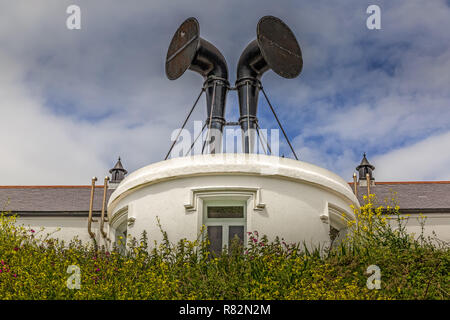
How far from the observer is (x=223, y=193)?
12320 mm

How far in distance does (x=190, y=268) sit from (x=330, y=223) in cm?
479

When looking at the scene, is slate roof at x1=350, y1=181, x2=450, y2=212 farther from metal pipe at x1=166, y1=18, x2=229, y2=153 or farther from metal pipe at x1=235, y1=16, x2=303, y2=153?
metal pipe at x1=166, y1=18, x2=229, y2=153

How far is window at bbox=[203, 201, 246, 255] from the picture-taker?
1234cm

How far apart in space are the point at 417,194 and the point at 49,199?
14.0 meters

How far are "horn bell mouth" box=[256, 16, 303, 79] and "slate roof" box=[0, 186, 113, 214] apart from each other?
31.9 feet

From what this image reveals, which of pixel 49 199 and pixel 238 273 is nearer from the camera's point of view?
pixel 238 273

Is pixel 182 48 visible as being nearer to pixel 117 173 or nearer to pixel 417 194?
pixel 417 194

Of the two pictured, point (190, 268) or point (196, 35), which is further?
point (196, 35)

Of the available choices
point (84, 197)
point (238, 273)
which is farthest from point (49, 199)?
point (238, 273)

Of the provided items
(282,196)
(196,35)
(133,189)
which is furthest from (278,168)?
(196,35)

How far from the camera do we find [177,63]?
15203mm

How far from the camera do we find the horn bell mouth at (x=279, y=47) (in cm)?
1448

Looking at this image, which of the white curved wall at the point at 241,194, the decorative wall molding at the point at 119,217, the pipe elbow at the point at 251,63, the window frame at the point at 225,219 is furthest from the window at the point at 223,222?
the pipe elbow at the point at 251,63
